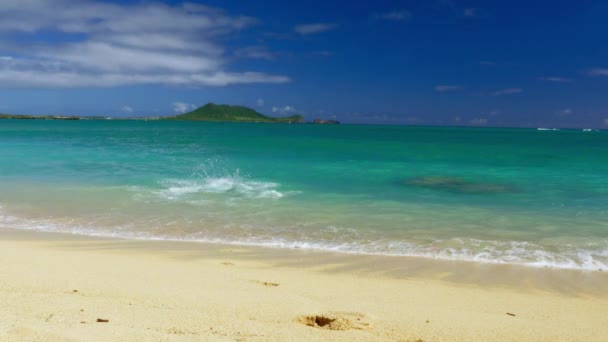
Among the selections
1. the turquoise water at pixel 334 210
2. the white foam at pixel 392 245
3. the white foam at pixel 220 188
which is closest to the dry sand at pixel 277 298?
the white foam at pixel 392 245

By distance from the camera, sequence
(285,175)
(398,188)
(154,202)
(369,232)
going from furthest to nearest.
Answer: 1. (285,175)
2. (398,188)
3. (154,202)
4. (369,232)

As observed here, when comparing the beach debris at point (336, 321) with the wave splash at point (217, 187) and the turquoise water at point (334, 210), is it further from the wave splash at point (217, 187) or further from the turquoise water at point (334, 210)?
the wave splash at point (217, 187)

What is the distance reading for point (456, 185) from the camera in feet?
66.0

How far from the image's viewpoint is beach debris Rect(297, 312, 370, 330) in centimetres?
501

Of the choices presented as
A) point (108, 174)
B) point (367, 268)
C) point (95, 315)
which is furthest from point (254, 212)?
point (108, 174)

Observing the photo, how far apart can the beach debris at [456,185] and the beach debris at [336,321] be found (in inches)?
558

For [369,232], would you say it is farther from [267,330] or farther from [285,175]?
[285,175]

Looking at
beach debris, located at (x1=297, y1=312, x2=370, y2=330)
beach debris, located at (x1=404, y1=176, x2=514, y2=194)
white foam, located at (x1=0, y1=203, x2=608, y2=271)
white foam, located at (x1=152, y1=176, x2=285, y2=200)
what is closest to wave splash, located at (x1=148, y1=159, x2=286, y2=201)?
white foam, located at (x1=152, y1=176, x2=285, y2=200)

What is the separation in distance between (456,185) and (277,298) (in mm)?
16004

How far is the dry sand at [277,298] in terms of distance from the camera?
4.72 metres

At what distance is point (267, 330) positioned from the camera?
4742 millimetres

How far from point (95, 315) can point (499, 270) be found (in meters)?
6.80

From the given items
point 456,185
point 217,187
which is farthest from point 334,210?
point 456,185

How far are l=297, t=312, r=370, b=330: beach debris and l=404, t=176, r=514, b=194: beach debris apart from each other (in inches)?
558
